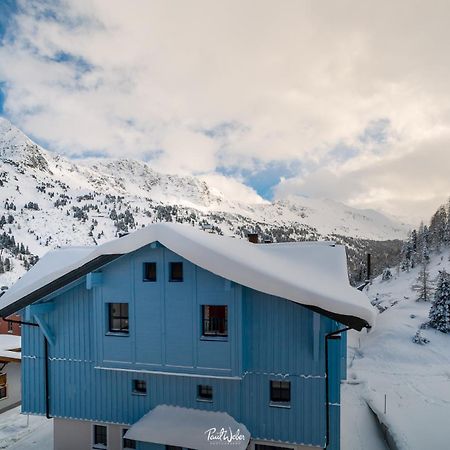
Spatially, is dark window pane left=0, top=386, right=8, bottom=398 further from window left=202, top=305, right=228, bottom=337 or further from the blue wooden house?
window left=202, top=305, right=228, bottom=337

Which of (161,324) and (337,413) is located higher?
(161,324)

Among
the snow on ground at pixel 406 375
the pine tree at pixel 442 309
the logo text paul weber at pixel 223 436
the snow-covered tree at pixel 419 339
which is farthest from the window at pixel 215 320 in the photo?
the pine tree at pixel 442 309

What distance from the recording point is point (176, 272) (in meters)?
13.0

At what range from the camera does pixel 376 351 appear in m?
36.1

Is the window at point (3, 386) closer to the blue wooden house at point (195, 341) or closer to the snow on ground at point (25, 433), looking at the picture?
the snow on ground at point (25, 433)

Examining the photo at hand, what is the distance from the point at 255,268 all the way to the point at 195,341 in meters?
3.73

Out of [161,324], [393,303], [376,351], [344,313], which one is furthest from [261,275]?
[393,303]

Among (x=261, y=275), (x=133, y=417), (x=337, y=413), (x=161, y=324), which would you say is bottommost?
(x=133, y=417)

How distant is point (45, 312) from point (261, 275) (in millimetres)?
9762

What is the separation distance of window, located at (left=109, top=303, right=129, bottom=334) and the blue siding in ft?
1.11

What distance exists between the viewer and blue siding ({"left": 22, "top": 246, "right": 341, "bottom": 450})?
1207 centimetres

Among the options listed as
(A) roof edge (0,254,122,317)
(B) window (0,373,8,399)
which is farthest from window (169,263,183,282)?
(B) window (0,373,8,399)

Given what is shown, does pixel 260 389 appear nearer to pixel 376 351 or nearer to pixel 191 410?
pixel 191 410

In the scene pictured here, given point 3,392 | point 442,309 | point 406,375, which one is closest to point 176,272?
point 3,392
